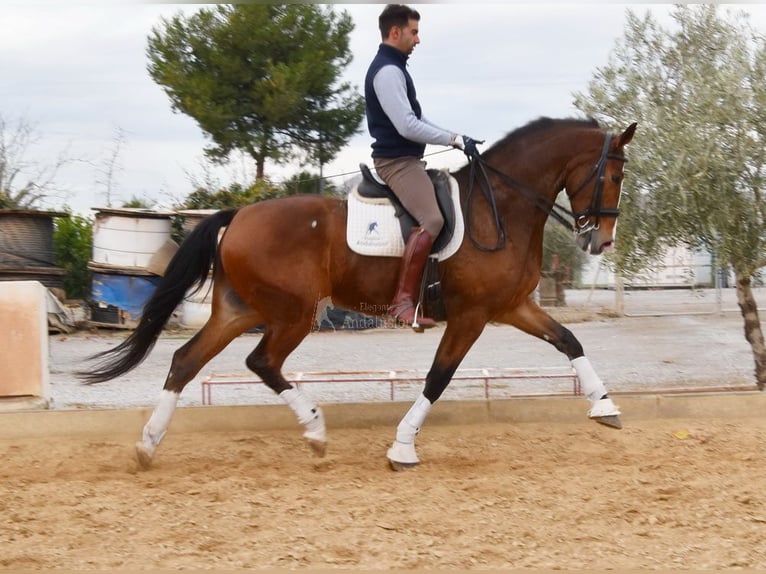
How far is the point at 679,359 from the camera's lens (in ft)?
36.7

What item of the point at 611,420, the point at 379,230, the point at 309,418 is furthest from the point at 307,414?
the point at 611,420

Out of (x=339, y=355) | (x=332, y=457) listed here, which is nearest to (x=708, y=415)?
(x=332, y=457)

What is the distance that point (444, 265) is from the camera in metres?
5.78

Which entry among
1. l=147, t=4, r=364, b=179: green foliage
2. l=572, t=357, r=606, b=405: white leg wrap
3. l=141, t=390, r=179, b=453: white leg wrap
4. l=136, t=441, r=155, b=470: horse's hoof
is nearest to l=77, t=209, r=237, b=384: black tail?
l=141, t=390, r=179, b=453: white leg wrap

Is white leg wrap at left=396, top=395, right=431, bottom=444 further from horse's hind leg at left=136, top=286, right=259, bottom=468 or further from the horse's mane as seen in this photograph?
the horse's mane

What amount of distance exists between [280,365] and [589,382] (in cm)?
211

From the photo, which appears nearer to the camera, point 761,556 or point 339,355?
point 761,556

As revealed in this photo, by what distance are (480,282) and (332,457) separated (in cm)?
159

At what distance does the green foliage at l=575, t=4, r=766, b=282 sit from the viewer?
7.21m

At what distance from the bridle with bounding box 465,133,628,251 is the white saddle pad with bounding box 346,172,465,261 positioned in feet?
0.38

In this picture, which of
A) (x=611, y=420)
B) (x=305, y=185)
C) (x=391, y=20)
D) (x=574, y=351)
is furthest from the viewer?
(x=305, y=185)

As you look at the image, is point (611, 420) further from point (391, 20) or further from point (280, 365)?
point (391, 20)

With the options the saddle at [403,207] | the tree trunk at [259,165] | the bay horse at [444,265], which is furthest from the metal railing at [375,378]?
the tree trunk at [259,165]

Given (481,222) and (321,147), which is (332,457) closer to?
(481,222)
